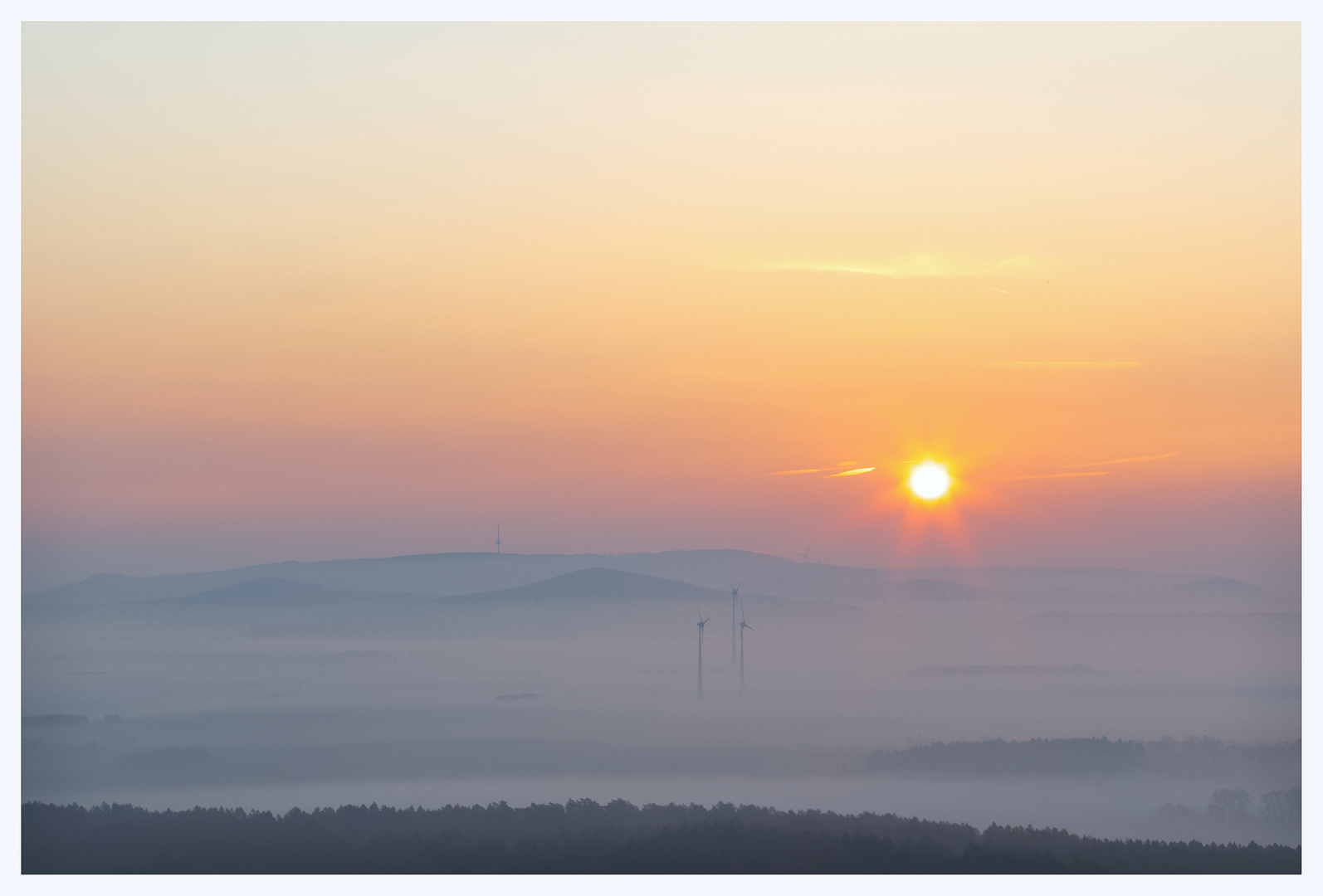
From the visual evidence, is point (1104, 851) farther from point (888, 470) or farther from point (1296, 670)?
point (888, 470)

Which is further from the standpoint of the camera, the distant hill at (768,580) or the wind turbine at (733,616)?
the wind turbine at (733,616)

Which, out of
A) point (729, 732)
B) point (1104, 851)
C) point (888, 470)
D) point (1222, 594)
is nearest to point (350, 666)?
point (729, 732)

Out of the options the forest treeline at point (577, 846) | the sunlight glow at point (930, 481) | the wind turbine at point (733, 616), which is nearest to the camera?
the forest treeline at point (577, 846)

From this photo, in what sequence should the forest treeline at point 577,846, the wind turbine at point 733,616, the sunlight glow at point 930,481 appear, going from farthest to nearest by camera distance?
the wind turbine at point 733,616 < the sunlight glow at point 930,481 < the forest treeline at point 577,846

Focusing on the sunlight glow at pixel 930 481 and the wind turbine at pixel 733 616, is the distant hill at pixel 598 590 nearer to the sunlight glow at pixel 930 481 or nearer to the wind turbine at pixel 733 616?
the wind turbine at pixel 733 616

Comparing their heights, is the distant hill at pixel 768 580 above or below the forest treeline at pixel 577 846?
above

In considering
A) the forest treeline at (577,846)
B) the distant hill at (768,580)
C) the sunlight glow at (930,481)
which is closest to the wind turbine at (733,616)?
the distant hill at (768,580)

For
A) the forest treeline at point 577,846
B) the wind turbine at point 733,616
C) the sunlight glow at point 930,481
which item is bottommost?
the forest treeline at point 577,846

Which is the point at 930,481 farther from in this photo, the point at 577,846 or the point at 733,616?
the point at 577,846

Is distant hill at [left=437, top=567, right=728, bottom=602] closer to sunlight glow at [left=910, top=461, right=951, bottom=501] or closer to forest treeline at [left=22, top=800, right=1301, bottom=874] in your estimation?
sunlight glow at [left=910, top=461, right=951, bottom=501]

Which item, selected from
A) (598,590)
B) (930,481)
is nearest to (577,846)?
(930,481)

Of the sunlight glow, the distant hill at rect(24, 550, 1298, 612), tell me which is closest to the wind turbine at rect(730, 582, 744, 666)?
the distant hill at rect(24, 550, 1298, 612)
